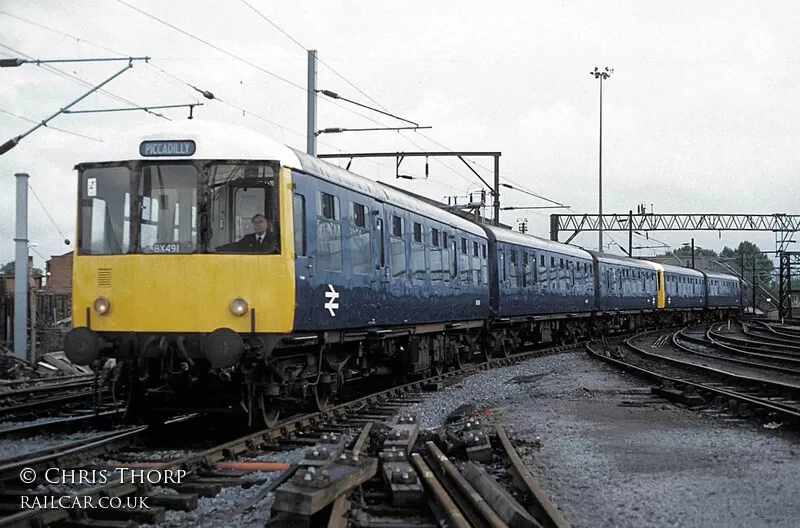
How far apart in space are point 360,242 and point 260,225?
8.54ft

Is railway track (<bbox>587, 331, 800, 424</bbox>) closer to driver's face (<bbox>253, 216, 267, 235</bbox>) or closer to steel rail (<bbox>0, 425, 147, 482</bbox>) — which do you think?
driver's face (<bbox>253, 216, 267, 235</bbox>)

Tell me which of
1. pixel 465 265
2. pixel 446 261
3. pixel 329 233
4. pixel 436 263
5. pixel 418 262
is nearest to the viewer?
pixel 329 233

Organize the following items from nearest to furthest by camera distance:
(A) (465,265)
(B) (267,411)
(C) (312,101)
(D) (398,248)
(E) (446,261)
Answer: (B) (267,411) → (D) (398,248) → (E) (446,261) → (A) (465,265) → (C) (312,101)

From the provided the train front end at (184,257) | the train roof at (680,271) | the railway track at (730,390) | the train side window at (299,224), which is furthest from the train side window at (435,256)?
the train roof at (680,271)

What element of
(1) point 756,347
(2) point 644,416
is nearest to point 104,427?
(2) point 644,416

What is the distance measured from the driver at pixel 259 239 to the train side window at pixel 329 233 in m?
1.02

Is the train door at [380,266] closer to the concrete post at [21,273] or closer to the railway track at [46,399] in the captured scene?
the railway track at [46,399]

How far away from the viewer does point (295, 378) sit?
9305 mm

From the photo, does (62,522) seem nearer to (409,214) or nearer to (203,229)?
(203,229)

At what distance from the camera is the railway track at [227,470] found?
5.36m

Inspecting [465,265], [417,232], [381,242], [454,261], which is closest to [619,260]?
[465,265]

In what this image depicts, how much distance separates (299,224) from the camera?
8953mm

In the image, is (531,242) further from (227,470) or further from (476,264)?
(227,470)

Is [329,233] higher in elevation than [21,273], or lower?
higher
